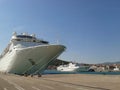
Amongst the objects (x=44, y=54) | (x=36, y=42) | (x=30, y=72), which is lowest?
(x=30, y=72)

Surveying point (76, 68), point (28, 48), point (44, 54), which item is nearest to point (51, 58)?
point (44, 54)

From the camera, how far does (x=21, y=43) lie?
52.9 metres

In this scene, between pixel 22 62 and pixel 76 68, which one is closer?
pixel 22 62

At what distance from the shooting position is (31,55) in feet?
156

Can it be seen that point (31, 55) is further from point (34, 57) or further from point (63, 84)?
point (63, 84)

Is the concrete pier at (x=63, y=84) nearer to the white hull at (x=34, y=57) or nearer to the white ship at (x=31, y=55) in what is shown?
the white hull at (x=34, y=57)

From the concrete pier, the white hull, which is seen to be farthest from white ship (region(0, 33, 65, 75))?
the concrete pier

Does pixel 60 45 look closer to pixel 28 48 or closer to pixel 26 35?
pixel 28 48

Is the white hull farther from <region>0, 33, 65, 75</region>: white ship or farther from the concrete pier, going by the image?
the concrete pier

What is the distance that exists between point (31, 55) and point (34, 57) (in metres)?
0.77

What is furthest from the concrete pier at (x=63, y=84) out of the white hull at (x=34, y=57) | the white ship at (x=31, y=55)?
the white ship at (x=31, y=55)

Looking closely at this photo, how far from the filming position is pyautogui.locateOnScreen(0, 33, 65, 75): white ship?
150 ft

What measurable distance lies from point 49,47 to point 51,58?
332cm

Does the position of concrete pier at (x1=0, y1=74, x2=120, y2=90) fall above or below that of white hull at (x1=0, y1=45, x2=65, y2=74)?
below
